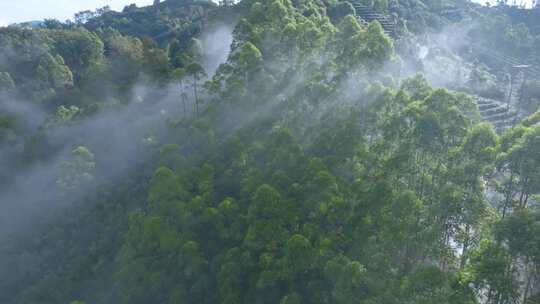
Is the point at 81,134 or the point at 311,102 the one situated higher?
the point at 311,102

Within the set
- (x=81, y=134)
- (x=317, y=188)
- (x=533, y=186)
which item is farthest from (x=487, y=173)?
(x=81, y=134)

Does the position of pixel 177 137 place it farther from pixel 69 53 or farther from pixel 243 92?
pixel 69 53

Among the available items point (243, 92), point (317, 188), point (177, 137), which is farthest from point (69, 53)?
point (317, 188)

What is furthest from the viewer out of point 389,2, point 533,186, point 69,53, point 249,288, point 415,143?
point 389,2

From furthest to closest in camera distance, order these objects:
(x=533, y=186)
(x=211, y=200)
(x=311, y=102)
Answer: (x=311, y=102) < (x=211, y=200) < (x=533, y=186)

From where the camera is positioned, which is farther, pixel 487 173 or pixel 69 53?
pixel 69 53

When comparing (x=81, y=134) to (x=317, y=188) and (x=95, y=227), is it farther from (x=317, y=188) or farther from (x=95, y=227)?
(x=317, y=188)

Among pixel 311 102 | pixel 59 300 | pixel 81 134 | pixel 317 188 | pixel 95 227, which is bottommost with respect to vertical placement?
pixel 59 300
